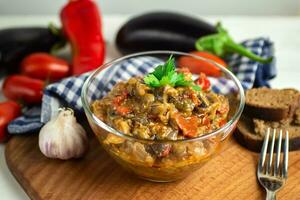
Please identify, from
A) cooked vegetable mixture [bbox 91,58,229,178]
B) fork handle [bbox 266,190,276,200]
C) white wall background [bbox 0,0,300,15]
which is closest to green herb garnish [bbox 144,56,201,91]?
cooked vegetable mixture [bbox 91,58,229,178]

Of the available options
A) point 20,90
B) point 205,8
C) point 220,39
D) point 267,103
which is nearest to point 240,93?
point 267,103

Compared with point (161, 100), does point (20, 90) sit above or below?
below

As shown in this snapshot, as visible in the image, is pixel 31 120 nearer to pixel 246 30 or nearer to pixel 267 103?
pixel 267 103

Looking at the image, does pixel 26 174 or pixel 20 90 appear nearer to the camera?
pixel 26 174

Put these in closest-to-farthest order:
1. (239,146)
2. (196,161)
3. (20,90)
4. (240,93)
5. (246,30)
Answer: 1. (196,161)
2. (240,93)
3. (239,146)
4. (20,90)
5. (246,30)

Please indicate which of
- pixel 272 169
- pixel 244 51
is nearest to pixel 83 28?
pixel 244 51

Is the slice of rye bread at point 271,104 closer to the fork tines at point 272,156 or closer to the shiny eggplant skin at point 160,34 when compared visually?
the fork tines at point 272,156

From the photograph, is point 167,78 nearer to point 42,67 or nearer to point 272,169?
point 272,169
